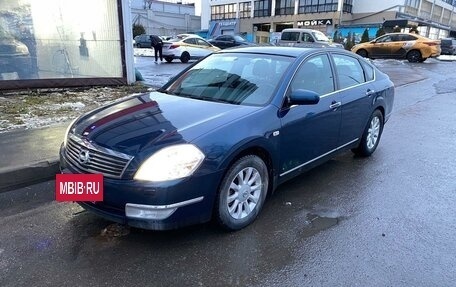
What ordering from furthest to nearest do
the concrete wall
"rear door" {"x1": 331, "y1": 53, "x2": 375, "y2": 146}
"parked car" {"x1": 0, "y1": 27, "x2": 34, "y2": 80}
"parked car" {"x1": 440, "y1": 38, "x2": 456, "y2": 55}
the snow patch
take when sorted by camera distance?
1. the concrete wall
2. "parked car" {"x1": 440, "y1": 38, "x2": 456, "y2": 55}
3. the snow patch
4. "parked car" {"x1": 0, "y1": 27, "x2": 34, "y2": 80}
5. "rear door" {"x1": 331, "y1": 53, "x2": 375, "y2": 146}

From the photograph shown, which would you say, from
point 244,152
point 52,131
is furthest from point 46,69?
point 244,152

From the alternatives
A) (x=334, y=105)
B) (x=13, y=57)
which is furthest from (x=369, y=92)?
(x=13, y=57)

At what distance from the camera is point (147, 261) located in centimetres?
296

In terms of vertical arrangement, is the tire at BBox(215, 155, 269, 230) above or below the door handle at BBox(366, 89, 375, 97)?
below

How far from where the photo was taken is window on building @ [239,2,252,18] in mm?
61656

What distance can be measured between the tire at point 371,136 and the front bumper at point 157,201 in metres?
3.07

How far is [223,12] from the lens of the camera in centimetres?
6612

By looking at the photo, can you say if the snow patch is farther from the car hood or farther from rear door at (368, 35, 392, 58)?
the car hood

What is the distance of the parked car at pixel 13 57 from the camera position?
866 centimetres

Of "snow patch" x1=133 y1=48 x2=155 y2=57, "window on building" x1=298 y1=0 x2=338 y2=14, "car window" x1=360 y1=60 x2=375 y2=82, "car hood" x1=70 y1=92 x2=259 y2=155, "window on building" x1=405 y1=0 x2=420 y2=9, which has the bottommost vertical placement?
"snow patch" x1=133 y1=48 x2=155 y2=57

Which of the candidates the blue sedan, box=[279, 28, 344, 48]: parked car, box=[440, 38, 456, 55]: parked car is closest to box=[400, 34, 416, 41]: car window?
box=[279, 28, 344, 48]: parked car

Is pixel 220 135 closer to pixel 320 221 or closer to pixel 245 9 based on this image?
pixel 320 221

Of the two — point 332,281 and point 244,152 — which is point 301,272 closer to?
point 332,281

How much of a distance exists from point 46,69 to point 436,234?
8868 mm
